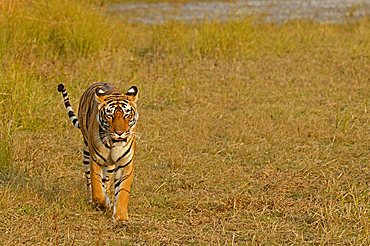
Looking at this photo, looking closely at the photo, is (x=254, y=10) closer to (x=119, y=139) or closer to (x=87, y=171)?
(x=87, y=171)

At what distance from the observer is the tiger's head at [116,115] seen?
4.73m

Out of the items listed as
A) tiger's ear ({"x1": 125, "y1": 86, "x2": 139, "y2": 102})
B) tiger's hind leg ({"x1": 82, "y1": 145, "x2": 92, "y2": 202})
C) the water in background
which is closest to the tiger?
tiger's ear ({"x1": 125, "y1": 86, "x2": 139, "y2": 102})

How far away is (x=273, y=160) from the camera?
652 centimetres

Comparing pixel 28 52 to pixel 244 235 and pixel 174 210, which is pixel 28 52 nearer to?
pixel 174 210

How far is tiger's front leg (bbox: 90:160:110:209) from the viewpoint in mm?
5090

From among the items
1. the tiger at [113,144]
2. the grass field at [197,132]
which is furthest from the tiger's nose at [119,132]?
the grass field at [197,132]

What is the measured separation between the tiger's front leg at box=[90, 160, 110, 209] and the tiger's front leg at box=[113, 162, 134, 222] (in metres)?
0.15

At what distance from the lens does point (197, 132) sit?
745 centimetres

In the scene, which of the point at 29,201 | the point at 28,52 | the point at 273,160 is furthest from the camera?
the point at 28,52

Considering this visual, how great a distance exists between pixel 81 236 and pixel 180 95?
453cm

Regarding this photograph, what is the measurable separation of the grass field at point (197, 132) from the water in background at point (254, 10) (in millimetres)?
5146

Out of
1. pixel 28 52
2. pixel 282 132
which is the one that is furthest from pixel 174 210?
pixel 28 52

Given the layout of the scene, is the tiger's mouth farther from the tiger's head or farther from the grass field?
the grass field

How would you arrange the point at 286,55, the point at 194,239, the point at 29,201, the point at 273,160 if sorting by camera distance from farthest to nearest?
1. the point at 286,55
2. the point at 273,160
3. the point at 29,201
4. the point at 194,239
